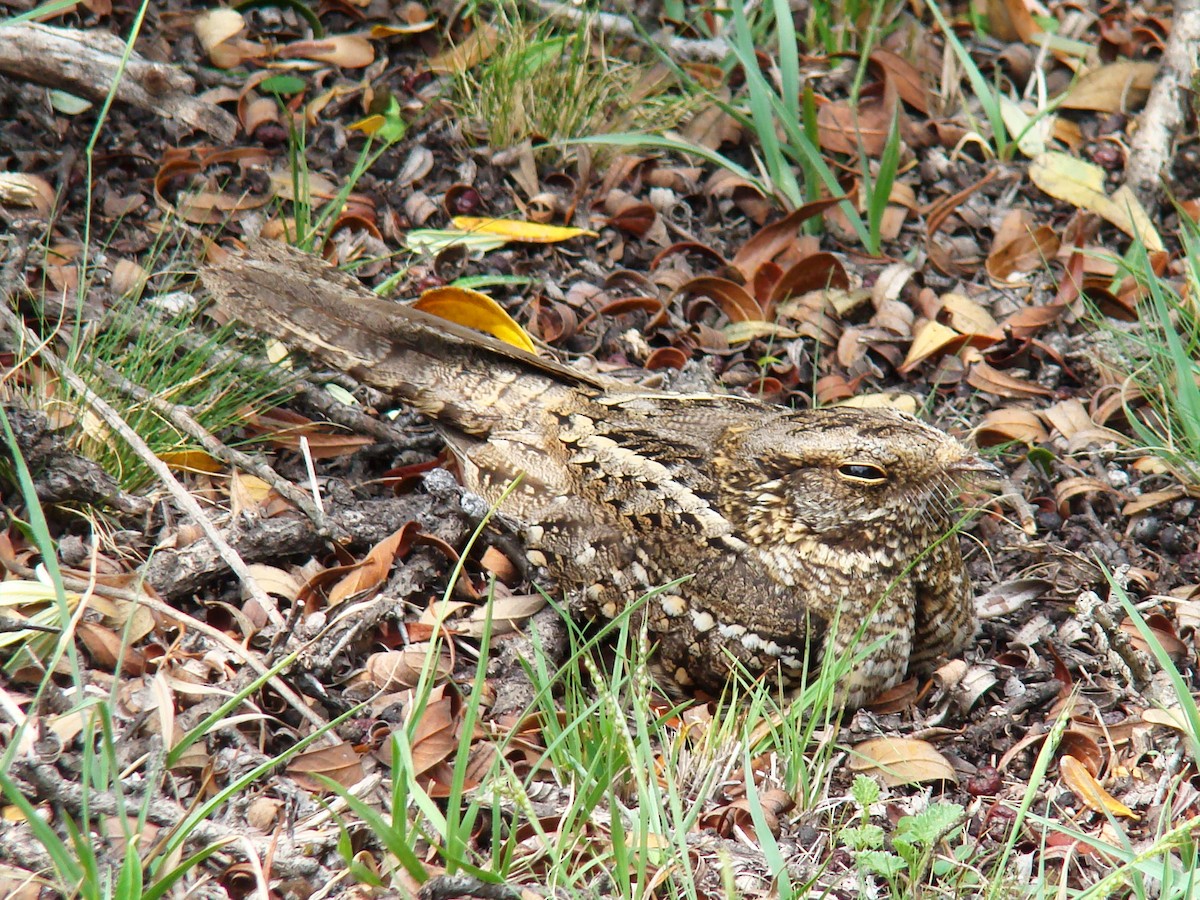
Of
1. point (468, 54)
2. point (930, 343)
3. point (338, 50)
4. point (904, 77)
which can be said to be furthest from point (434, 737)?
point (904, 77)

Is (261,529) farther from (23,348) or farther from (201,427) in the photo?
(23,348)

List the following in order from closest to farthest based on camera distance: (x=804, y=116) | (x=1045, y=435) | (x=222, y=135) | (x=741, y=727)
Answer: (x=741, y=727) < (x=222, y=135) < (x=1045, y=435) < (x=804, y=116)

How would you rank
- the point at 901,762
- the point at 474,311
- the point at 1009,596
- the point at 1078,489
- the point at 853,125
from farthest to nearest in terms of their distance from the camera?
the point at 853,125
the point at 474,311
the point at 1078,489
the point at 1009,596
the point at 901,762

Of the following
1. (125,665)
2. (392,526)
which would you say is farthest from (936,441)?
(125,665)

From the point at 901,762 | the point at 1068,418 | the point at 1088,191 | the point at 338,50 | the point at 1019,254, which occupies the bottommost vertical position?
the point at 901,762

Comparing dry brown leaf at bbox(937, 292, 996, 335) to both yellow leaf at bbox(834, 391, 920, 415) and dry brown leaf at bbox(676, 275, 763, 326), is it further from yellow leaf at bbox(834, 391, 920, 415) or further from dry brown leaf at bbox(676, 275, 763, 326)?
dry brown leaf at bbox(676, 275, 763, 326)

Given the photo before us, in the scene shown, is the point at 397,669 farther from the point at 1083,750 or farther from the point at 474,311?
the point at 1083,750
